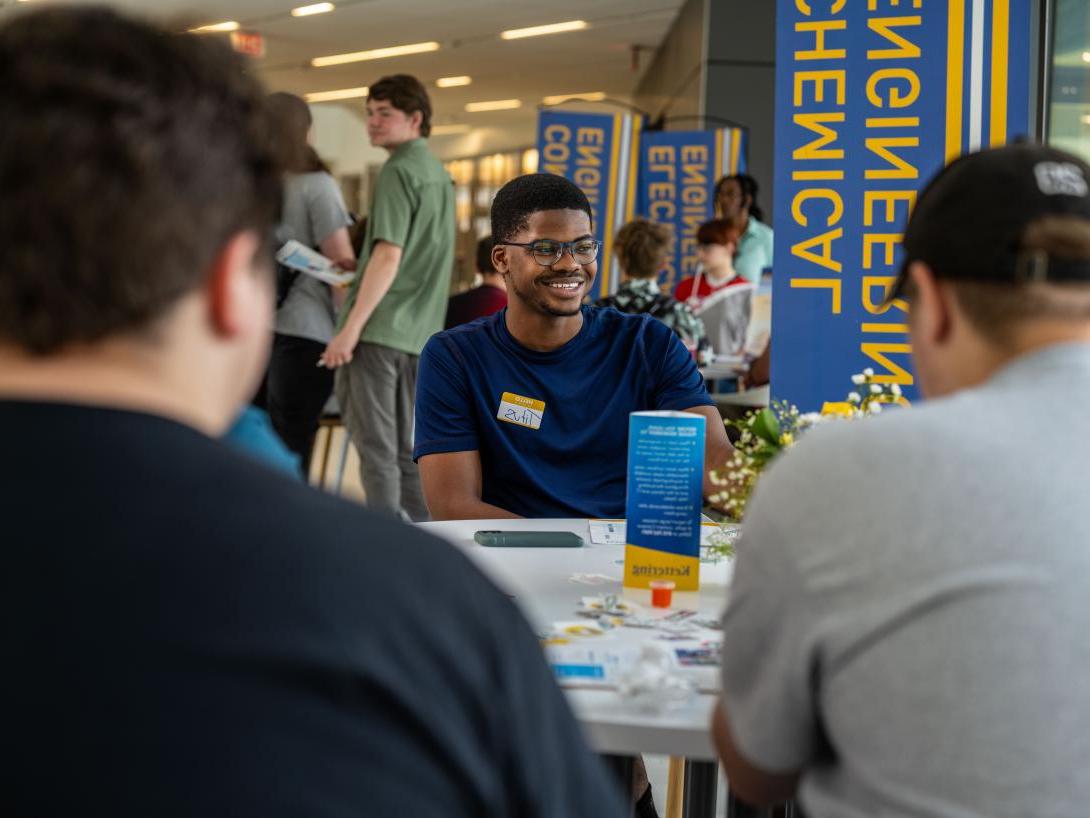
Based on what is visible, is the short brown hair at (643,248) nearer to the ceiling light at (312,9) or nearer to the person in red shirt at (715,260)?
the person in red shirt at (715,260)

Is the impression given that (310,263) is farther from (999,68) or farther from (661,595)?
(661,595)

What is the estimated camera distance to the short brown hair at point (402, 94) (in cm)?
414

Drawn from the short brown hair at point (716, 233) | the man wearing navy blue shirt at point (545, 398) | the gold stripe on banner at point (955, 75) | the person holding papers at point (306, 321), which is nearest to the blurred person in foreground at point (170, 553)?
the man wearing navy blue shirt at point (545, 398)

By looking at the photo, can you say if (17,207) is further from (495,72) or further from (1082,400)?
(495,72)

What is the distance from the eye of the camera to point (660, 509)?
1.65 metres

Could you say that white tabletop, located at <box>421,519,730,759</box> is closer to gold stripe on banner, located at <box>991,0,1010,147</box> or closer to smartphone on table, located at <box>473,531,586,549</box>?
smartphone on table, located at <box>473,531,586,549</box>

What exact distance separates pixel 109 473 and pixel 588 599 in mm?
1034

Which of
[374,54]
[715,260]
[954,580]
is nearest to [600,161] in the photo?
[715,260]

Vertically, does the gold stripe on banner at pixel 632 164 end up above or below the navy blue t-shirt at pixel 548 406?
above

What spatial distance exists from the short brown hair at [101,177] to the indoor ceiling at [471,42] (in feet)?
30.2

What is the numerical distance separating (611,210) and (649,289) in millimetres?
3438

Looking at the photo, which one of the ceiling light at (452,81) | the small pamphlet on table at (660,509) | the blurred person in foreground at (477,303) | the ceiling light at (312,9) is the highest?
the ceiling light at (452,81)

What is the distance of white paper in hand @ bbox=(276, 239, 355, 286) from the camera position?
163 inches

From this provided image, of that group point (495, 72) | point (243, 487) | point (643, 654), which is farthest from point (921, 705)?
point (495, 72)
